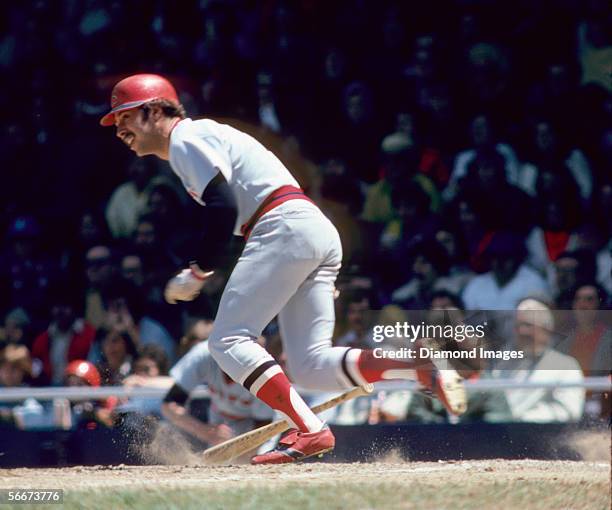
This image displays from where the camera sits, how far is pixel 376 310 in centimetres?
743

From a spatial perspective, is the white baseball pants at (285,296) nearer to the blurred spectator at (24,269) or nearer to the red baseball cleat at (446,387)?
the red baseball cleat at (446,387)

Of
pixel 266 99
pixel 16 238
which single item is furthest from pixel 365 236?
pixel 16 238

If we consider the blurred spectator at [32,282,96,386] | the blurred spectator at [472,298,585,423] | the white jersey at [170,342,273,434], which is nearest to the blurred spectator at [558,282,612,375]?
the blurred spectator at [472,298,585,423]

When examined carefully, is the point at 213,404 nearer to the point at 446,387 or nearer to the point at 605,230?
the point at 446,387

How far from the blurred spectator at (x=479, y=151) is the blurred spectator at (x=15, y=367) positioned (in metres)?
2.95

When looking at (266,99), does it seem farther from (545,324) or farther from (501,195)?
(545,324)

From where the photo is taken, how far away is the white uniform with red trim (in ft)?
15.9

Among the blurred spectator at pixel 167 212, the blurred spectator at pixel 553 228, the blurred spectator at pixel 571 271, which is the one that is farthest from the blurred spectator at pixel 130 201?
the blurred spectator at pixel 571 271

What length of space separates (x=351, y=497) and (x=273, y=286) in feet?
3.18

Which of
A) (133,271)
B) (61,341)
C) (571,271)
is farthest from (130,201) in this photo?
(571,271)

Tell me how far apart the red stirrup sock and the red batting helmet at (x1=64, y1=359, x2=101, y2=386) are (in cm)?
233

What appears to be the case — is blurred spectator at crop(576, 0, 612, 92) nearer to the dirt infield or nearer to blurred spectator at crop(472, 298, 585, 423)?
blurred spectator at crop(472, 298, 585, 423)

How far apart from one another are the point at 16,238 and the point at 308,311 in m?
4.80

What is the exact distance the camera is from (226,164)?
15.9 feet
